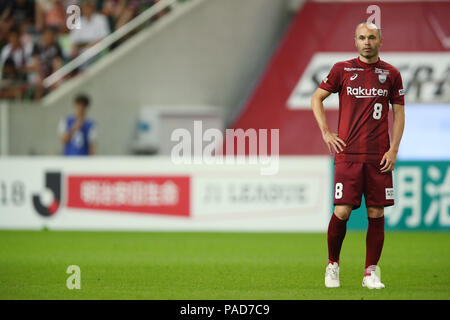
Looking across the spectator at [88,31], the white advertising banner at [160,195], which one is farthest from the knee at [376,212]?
the spectator at [88,31]

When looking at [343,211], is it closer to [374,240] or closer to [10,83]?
[374,240]

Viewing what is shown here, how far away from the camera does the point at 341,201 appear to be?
7.61m

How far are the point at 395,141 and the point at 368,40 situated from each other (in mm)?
860

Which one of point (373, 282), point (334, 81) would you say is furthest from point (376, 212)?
point (334, 81)

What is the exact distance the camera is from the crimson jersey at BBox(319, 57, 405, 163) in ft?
25.0

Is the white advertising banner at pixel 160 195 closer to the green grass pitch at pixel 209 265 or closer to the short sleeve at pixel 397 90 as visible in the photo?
the green grass pitch at pixel 209 265

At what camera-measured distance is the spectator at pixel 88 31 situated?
18.4 meters

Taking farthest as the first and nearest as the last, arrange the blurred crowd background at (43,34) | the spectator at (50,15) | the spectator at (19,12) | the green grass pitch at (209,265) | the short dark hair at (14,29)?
the spectator at (50,15), the spectator at (19,12), the short dark hair at (14,29), the blurred crowd background at (43,34), the green grass pitch at (209,265)

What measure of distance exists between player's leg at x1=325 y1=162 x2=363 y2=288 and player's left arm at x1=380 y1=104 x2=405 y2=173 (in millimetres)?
209

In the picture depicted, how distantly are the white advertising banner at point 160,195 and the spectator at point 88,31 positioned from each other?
14.3ft

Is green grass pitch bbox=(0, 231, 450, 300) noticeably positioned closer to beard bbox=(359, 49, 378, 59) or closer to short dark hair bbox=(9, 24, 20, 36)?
beard bbox=(359, 49, 378, 59)

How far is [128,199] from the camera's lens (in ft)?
48.0

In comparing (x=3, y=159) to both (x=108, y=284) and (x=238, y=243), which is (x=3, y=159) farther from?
(x=108, y=284)
